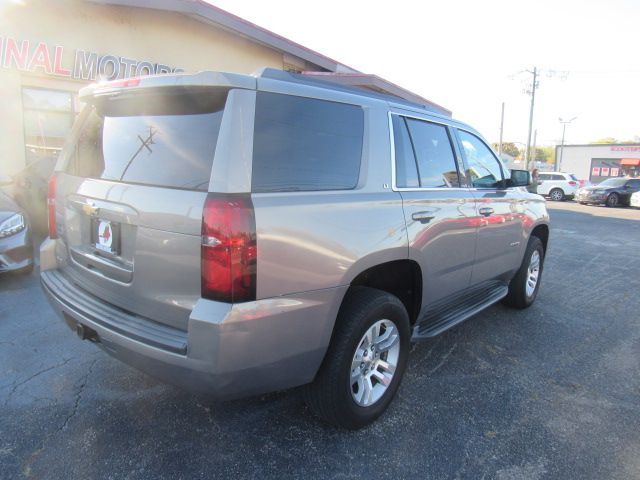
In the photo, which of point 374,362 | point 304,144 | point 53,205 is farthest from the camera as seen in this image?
point 53,205

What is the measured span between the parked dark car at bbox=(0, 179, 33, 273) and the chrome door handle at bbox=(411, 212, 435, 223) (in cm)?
462

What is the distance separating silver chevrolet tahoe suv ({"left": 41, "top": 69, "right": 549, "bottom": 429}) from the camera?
202 cm

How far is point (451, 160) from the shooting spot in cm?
361

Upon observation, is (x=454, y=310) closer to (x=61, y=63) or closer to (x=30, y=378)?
(x=30, y=378)

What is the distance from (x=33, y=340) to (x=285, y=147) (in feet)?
9.88

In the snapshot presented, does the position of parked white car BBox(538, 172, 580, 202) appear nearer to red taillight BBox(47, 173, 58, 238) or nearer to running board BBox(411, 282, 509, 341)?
running board BBox(411, 282, 509, 341)

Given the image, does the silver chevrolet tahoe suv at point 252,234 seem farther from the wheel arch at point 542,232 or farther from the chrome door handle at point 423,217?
the wheel arch at point 542,232

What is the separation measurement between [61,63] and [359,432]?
1006 centimetres

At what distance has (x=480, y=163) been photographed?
411cm

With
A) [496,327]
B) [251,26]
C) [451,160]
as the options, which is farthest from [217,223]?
[251,26]

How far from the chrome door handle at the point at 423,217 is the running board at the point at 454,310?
0.69 m

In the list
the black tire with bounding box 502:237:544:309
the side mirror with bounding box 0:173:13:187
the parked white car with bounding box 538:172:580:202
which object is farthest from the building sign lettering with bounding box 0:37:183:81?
the parked white car with bounding box 538:172:580:202

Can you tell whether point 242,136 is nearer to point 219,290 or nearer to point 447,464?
point 219,290

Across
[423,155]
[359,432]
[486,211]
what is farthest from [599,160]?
[359,432]
